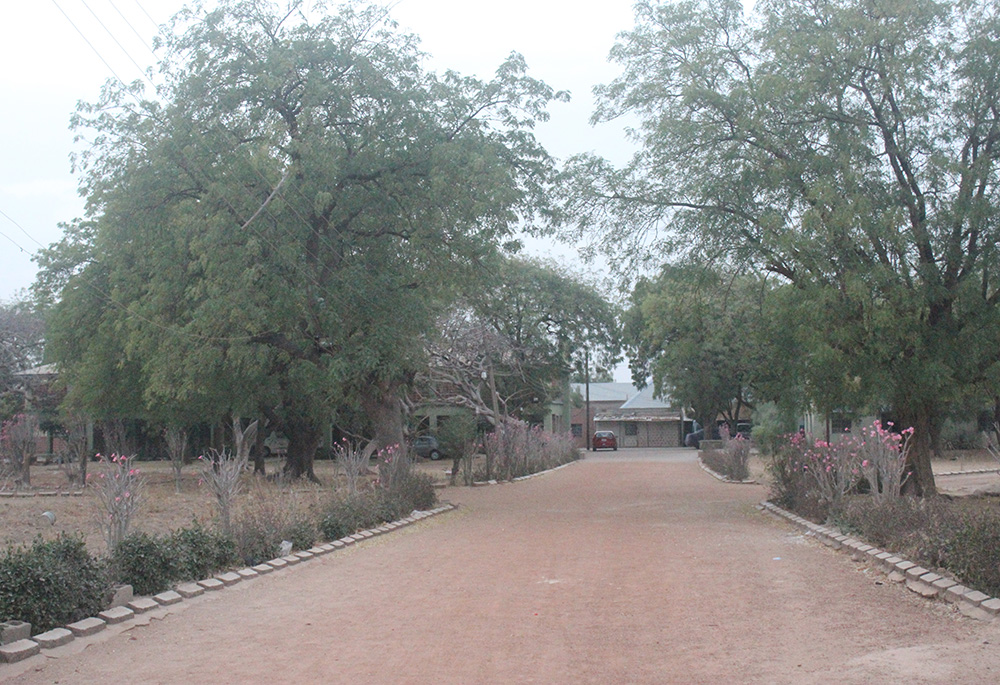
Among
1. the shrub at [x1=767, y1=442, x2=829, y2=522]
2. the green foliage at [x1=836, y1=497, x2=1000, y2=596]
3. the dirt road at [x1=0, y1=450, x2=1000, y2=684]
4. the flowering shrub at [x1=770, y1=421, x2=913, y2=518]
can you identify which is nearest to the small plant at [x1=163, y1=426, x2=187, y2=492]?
Answer: the dirt road at [x1=0, y1=450, x2=1000, y2=684]

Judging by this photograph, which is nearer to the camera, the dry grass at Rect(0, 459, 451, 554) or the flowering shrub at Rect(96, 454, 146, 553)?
the flowering shrub at Rect(96, 454, 146, 553)

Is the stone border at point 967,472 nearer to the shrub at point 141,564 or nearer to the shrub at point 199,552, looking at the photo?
the shrub at point 199,552

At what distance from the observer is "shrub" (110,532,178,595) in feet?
26.9

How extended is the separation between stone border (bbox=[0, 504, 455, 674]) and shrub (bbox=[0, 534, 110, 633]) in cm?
9

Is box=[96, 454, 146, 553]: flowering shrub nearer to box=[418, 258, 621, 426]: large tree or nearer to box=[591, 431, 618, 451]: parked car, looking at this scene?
box=[418, 258, 621, 426]: large tree

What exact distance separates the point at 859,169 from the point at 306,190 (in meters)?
9.42

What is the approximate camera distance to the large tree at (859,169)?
14562 millimetres

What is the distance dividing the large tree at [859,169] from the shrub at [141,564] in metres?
10.1

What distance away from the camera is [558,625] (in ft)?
24.1

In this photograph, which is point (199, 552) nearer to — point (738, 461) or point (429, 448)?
point (738, 461)

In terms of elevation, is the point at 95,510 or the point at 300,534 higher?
the point at 95,510

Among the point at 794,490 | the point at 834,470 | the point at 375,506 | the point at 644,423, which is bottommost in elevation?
the point at 375,506

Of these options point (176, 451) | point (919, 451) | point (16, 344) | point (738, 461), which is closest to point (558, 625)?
point (919, 451)

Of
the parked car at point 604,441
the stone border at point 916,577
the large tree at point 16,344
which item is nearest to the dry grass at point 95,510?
the stone border at point 916,577
